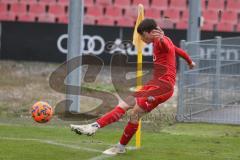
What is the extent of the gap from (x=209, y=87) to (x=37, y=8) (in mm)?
10003

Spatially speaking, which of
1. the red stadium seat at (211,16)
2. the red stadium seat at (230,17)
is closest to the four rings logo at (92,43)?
the red stadium seat at (211,16)

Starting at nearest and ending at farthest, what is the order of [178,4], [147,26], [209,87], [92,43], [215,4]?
1. [147,26]
2. [209,87]
3. [92,43]
4. [215,4]
5. [178,4]

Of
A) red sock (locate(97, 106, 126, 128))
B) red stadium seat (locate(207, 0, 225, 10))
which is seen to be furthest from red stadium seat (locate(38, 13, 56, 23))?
red sock (locate(97, 106, 126, 128))

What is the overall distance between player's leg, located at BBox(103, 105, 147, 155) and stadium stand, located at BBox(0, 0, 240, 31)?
12.6 metres

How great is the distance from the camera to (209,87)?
13461 millimetres

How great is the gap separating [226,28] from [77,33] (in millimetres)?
9152

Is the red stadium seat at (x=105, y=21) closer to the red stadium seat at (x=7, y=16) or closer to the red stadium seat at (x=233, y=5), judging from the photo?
the red stadium seat at (x=7, y=16)

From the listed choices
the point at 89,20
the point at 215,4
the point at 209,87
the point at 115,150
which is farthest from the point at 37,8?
the point at 115,150

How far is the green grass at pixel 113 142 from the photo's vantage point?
9.02 m

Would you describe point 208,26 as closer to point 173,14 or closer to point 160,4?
point 173,14

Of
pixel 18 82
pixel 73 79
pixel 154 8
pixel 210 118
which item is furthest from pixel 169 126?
pixel 154 8

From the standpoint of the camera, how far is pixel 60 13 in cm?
2211

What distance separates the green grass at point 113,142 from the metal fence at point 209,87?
736 mm

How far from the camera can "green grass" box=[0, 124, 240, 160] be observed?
902cm
